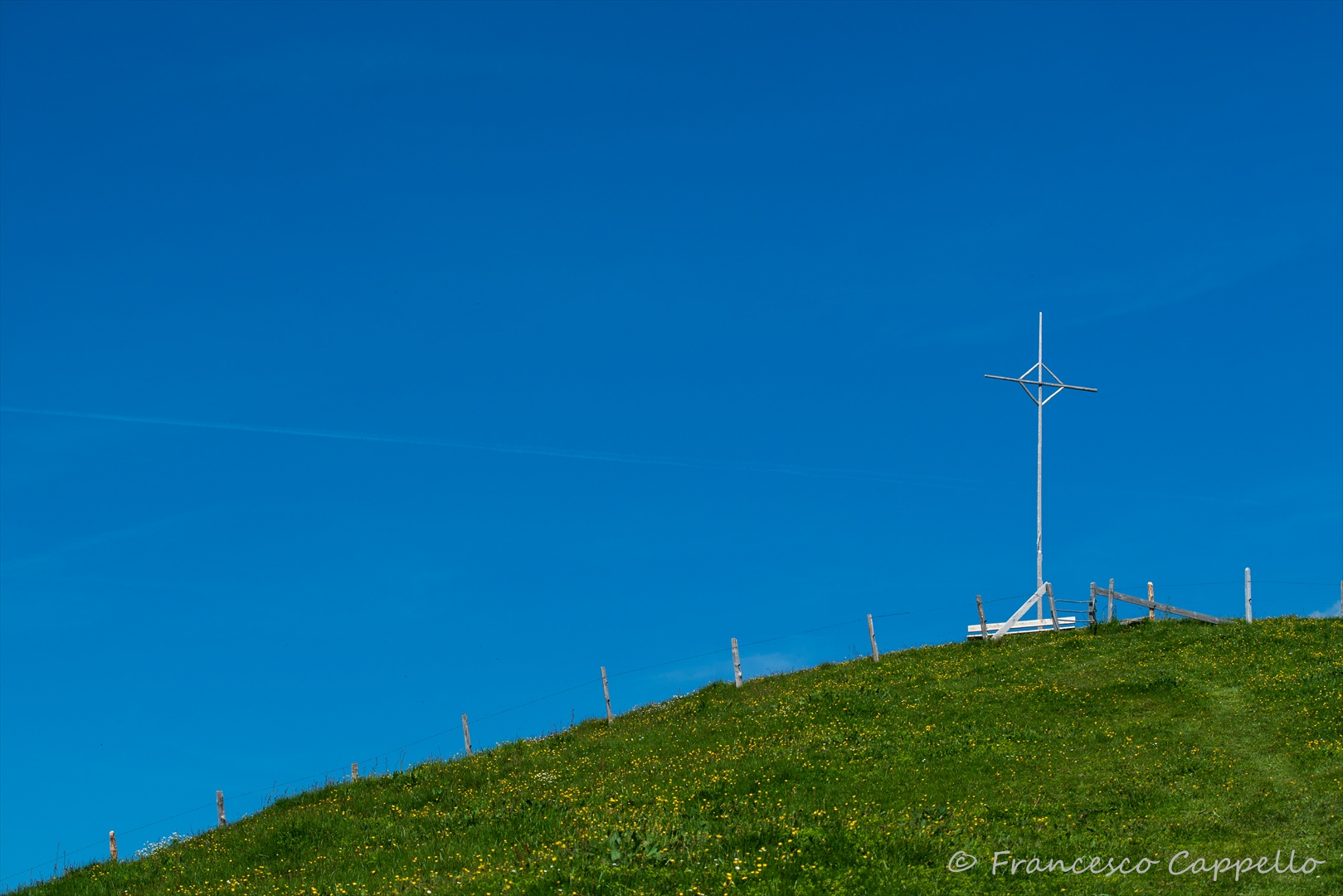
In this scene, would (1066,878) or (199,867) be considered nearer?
(1066,878)

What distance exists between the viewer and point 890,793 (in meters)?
27.6

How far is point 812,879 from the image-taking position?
20375 millimetres

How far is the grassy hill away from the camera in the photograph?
838 inches

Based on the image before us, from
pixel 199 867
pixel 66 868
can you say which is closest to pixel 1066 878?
pixel 199 867

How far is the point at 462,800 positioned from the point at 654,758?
6.00 metres

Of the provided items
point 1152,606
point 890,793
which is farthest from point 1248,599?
point 890,793

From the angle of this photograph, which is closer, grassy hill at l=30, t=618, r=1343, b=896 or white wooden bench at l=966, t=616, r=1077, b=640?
grassy hill at l=30, t=618, r=1343, b=896

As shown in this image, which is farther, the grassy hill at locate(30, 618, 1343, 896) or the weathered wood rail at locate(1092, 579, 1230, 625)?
the weathered wood rail at locate(1092, 579, 1230, 625)

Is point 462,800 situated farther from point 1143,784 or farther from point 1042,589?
point 1042,589

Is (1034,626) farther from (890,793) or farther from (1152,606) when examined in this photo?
(890,793)

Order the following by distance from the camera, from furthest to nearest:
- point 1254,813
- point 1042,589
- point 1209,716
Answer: point 1042,589 → point 1209,716 → point 1254,813

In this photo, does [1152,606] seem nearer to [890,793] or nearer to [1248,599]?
[1248,599]

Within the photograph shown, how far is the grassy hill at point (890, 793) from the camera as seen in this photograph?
21.3m

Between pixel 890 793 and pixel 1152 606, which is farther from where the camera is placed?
pixel 1152 606
